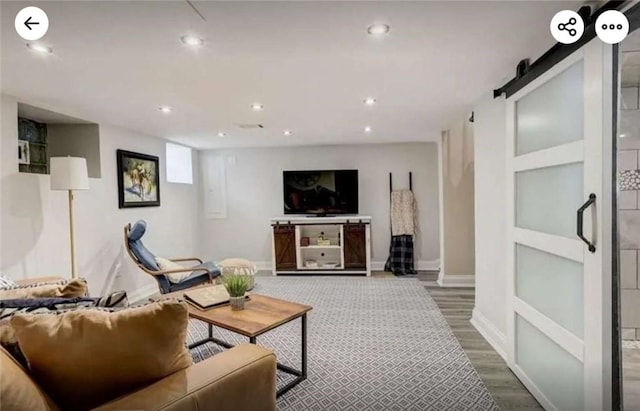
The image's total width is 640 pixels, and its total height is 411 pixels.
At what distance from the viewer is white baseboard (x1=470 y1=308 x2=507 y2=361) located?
9.16 feet

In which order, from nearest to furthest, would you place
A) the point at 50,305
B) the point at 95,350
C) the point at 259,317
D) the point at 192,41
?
1. the point at 95,350
2. the point at 50,305
3. the point at 192,41
4. the point at 259,317

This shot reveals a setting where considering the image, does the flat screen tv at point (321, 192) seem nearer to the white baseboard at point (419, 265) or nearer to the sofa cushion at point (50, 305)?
the white baseboard at point (419, 265)

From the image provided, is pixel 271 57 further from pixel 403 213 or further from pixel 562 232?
pixel 403 213

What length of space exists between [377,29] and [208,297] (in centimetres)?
212

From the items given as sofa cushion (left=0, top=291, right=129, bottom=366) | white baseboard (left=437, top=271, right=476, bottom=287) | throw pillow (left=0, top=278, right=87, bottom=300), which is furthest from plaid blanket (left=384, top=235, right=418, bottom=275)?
sofa cushion (left=0, top=291, right=129, bottom=366)

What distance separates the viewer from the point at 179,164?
6012 millimetres

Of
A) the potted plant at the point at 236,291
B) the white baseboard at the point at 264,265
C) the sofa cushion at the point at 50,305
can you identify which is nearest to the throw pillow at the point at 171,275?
the potted plant at the point at 236,291

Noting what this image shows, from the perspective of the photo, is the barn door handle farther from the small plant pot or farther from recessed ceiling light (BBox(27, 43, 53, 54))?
recessed ceiling light (BBox(27, 43, 53, 54))

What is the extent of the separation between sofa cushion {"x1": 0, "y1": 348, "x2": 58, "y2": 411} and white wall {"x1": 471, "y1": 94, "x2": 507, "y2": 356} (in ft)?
9.41

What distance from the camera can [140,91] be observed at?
2.86 metres

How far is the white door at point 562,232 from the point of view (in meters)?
1.55

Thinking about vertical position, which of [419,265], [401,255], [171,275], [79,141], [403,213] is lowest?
[419,265]

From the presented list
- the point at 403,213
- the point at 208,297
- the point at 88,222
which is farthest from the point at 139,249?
the point at 403,213

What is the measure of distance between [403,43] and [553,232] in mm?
1370
